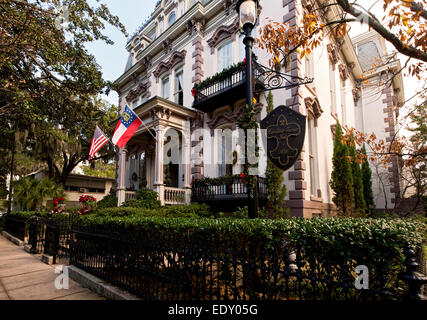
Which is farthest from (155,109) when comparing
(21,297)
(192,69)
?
(21,297)

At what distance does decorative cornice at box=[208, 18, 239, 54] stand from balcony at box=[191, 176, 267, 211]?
24.6 feet

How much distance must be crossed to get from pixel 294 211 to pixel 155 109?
25.9 ft

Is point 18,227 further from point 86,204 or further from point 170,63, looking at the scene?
point 170,63

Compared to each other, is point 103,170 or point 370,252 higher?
point 103,170

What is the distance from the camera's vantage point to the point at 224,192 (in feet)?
34.7

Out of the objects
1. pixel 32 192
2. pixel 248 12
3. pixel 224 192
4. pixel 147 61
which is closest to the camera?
pixel 248 12

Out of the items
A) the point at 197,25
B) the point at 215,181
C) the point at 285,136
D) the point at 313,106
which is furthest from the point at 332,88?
the point at 285,136

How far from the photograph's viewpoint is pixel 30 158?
20.2 metres

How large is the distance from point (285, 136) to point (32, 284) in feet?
19.3

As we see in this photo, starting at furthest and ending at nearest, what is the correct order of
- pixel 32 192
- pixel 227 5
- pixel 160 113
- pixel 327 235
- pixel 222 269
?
A: pixel 32 192 → pixel 227 5 → pixel 160 113 → pixel 222 269 → pixel 327 235

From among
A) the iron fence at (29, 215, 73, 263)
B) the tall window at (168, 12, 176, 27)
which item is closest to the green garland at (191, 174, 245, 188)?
the iron fence at (29, 215, 73, 263)

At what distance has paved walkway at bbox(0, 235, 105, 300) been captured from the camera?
4227 mm

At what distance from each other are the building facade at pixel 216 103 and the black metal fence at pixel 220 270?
621 cm
